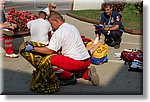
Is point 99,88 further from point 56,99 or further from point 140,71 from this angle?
point 140,71

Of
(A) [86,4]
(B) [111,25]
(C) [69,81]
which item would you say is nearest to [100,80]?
(C) [69,81]

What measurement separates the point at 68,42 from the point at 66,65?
373 mm

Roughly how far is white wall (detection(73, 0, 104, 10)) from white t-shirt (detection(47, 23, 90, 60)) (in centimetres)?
1262

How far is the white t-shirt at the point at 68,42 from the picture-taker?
502 cm

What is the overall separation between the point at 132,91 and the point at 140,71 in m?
1.08

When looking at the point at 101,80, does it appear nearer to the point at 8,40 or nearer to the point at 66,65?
the point at 66,65

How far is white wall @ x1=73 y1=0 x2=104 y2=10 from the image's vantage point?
17.8m

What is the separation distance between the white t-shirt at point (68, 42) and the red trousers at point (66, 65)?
85mm

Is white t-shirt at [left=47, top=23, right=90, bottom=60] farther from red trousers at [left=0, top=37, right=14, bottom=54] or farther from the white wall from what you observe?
the white wall

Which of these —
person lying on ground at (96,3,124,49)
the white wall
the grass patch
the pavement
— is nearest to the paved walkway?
the pavement

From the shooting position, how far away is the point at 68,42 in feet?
16.9

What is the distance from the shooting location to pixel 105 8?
801 centimetres

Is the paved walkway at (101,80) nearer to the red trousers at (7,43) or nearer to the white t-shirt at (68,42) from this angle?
the red trousers at (7,43)

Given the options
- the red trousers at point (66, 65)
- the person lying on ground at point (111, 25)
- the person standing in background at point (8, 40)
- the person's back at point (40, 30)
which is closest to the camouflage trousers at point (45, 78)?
the red trousers at point (66, 65)
